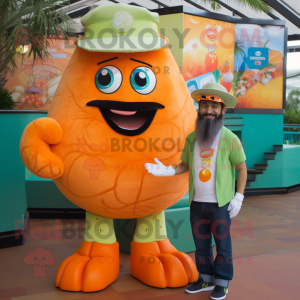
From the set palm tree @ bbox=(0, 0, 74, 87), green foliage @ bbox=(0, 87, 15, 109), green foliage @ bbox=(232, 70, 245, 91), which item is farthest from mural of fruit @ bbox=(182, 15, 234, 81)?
green foliage @ bbox=(0, 87, 15, 109)

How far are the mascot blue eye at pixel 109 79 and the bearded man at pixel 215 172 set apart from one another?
63 cm

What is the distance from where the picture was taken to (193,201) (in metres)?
2.89

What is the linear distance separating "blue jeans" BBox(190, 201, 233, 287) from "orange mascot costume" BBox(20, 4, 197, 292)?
1.03 ft

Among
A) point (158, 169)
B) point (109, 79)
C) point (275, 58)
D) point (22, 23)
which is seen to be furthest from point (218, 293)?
point (275, 58)

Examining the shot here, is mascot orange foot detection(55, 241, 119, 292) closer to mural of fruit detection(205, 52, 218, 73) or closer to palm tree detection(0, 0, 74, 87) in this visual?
palm tree detection(0, 0, 74, 87)

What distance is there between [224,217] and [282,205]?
451 cm

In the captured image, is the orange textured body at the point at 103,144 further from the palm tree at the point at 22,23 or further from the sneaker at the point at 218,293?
the palm tree at the point at 22,23

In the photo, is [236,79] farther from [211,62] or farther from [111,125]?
[111,125]

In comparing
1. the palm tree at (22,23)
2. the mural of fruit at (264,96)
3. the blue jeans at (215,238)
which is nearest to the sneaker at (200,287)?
the blue jeans at (215,238)

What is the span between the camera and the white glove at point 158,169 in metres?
2.69

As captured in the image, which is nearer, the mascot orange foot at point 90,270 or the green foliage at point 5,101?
the mascot orange foot at point 90,270

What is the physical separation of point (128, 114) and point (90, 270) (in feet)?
4.24

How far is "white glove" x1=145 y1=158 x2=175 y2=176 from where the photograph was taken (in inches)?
106

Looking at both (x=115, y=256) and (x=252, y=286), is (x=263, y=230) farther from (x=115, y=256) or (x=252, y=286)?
(x=115, y=256)
